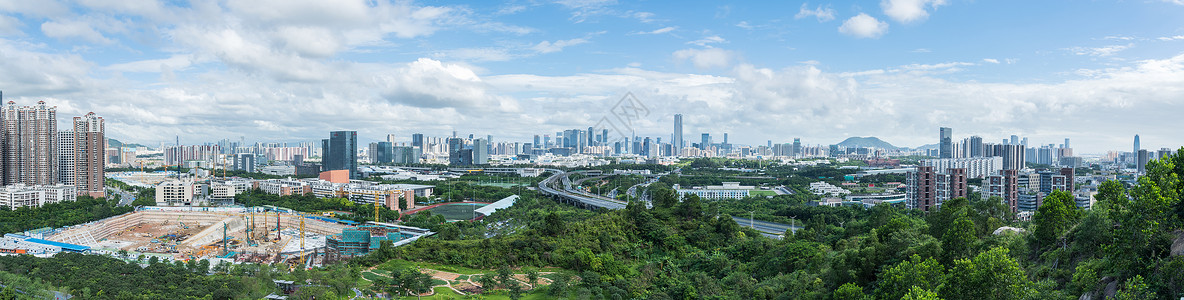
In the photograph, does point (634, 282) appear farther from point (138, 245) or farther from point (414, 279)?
point (138, 245)

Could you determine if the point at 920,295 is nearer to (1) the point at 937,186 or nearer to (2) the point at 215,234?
(1) the point at 937,186

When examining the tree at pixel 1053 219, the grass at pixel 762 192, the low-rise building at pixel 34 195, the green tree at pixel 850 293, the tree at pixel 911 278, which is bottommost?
the grass at pixel 762 192

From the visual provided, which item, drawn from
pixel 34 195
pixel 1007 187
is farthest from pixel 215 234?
pixel 1007 187

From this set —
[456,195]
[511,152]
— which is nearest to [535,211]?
[456,195]

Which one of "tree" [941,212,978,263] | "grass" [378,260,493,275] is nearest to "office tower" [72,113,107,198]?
"grass" [378,260,493,275]

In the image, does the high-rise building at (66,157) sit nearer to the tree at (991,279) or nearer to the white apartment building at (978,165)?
the tree at (991,279)

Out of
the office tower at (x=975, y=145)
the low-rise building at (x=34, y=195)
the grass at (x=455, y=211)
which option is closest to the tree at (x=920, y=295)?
the grass at (x=455, y=211)

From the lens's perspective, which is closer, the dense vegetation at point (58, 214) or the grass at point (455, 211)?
the dense vegetation at point (58, 214)
